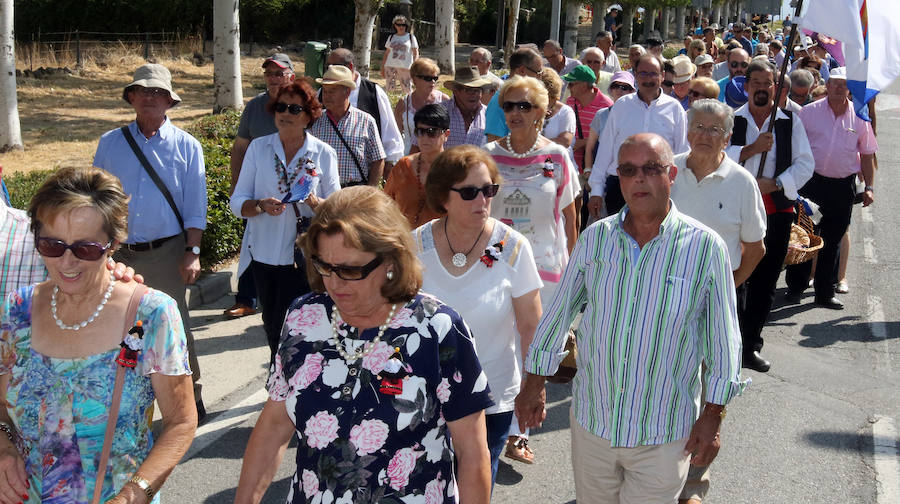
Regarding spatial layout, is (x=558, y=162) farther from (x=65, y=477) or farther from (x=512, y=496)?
(x=65, y=477)

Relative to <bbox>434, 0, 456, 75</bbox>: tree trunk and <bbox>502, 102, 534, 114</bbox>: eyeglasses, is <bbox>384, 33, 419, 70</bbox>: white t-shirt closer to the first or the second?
<bbox>434, 0, 456, 75</bbox>: tree trunk

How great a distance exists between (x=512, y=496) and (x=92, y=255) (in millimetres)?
→ 2903

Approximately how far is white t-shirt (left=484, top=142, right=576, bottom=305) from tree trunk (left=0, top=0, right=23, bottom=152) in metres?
9.78

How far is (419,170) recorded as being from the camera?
5910mm

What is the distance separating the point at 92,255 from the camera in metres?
3.08

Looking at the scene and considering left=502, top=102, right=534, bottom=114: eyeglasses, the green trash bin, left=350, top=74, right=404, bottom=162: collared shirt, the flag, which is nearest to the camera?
left=502, top=102, right=534, bottom=114: eyeglasses

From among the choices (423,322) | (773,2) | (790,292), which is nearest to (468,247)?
(423,322)

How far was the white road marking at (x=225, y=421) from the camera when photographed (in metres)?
5.70

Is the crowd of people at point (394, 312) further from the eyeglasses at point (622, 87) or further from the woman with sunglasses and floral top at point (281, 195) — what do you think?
the eyeglasses at point (622, 87)

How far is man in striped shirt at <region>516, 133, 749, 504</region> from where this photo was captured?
12.1 feet

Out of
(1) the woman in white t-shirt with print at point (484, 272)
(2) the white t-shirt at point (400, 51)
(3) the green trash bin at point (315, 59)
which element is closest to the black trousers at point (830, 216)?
(3) the green trash bin at point (315, 59)

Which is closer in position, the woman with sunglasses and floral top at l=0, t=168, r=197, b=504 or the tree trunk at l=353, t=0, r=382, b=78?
the woman with sunglasses and floral top at l=0, t=168, r=197, b=504

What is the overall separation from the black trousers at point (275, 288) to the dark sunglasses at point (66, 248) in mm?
2735

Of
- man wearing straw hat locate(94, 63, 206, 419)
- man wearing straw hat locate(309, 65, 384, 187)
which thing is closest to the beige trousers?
man wearing straw hat locate(94, 63, 206, 419)
